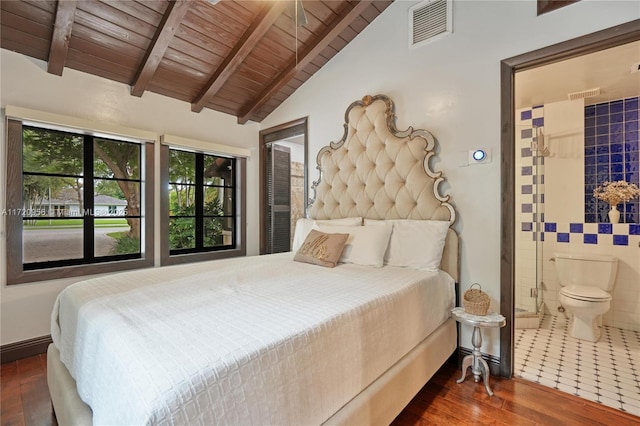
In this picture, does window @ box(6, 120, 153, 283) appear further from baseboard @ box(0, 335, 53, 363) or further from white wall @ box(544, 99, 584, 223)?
white wall @ box(544, 99, 584, 223)

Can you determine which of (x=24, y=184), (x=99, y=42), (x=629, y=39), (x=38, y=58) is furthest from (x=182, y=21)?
(x=629, y=39)

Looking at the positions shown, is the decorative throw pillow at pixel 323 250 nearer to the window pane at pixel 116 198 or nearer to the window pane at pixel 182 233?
the window pane at pixel 182 233

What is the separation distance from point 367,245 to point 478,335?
99 cm

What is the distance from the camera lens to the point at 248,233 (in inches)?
161

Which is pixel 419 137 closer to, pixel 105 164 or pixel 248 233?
pixel 248 233

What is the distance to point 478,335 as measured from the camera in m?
2.01

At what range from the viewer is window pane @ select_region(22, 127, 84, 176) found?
2.54 metres

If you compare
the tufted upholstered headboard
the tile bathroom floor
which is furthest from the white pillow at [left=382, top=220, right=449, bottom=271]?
the tile bathroom floor

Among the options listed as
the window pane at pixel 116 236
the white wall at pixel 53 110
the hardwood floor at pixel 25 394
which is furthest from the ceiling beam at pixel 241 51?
the hardwood floor at pixel 25 394

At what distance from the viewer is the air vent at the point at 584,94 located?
3.04 metres

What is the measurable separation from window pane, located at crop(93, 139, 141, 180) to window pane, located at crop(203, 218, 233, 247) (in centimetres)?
100

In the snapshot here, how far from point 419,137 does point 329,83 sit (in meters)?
1.37

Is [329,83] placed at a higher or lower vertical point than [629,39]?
higher

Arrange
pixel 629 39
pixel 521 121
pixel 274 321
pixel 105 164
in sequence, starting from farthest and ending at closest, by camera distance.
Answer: pixel 521 121 → pixel 105 164 → pixel 629 39 → pixel 274 321
